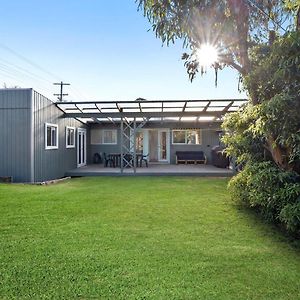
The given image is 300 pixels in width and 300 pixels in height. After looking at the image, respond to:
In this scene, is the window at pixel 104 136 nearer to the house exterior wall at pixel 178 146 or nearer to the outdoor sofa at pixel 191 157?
the house exterior wall at pixel 178 146

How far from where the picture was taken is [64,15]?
433 inches

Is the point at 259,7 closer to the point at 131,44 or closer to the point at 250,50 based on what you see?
the point at 250,50

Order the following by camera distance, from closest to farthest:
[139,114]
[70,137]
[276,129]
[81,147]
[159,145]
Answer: [276,129], [139,114], [70,137], [81,147], [159,145]

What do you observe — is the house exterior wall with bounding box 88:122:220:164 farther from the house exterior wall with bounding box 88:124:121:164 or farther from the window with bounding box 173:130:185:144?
the window with bounding box 173:130:185:144

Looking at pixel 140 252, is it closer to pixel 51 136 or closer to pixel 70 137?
pixel 51 136

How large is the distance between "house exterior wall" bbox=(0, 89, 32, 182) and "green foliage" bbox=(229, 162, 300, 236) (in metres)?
7.69

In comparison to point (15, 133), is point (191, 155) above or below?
below

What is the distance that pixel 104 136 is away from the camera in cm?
1873

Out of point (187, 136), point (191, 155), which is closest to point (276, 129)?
point (191, 155)

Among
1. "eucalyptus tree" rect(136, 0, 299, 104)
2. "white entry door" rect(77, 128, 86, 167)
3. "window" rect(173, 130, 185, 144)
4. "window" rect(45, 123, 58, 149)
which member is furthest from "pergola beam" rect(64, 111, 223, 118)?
"eucalyptus tree" rect(136, 0, 299, 104)

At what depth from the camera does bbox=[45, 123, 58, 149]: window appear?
11.6 metres

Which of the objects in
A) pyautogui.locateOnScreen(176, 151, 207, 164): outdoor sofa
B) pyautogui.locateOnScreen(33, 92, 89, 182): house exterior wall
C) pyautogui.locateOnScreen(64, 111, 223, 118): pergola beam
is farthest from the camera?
pyautogui.locateOnScreen(176, 151, 207, 164): outdoor sofa

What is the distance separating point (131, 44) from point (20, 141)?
568cm

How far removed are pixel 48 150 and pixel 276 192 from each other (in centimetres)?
929
